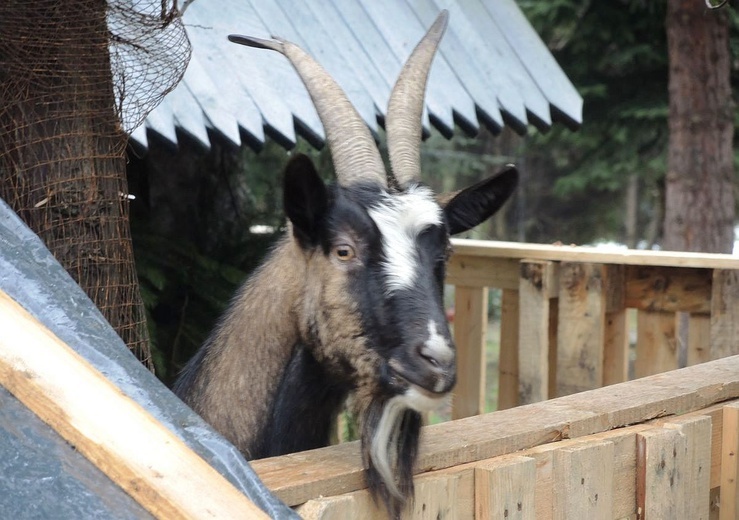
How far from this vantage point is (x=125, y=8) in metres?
3.59

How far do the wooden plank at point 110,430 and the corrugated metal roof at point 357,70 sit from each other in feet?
8.81

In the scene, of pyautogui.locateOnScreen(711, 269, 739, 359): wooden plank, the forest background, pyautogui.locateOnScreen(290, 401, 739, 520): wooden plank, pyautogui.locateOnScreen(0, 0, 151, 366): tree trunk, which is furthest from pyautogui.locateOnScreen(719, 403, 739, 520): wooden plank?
the forest background

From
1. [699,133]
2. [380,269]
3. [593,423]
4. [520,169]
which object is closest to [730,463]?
[593,423]

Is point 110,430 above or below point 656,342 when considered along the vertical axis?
above

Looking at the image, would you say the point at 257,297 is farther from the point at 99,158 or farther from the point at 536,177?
the point at 536,177

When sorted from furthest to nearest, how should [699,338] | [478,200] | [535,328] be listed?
[535,328]
[699,338]
[478,200]

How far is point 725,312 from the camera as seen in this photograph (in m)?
5.33

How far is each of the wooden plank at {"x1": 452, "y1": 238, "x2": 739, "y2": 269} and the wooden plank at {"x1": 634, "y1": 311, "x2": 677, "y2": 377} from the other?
40 cm

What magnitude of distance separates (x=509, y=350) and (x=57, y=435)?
487 cm

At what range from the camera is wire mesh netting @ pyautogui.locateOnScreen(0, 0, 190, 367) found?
3463mm

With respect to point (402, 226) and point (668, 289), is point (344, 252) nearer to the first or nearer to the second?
point (402, 226)

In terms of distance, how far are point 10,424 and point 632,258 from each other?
4.40 m

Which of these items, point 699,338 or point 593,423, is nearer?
point 593,423

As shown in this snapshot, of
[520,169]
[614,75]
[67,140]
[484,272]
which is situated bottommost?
[484,272]
